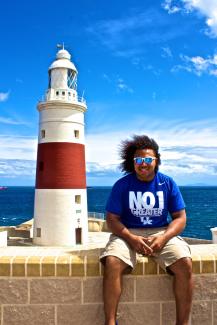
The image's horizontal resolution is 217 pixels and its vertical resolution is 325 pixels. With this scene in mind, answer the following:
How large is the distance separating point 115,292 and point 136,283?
32 centimetres

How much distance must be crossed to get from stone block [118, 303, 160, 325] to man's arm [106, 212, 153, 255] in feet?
1.87

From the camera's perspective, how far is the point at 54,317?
12.3ft

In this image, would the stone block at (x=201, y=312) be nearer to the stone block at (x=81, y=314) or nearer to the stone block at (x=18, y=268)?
the stone block at (x=81, y=314)

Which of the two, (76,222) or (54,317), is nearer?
(54,317)

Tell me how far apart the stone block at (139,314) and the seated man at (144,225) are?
275mm

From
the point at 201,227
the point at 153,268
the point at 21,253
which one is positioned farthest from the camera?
the point at 201,227

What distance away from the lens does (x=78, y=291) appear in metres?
3.74

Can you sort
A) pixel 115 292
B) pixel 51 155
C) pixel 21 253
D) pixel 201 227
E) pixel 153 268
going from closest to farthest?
pixel 115 292 → pixel 153 268 → pixel 21 253 → pixel 51 155 → pixel 201 227

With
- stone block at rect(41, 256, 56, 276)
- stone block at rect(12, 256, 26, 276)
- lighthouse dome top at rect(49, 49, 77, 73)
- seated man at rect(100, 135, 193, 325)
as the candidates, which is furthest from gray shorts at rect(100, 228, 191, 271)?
lighthouse dome top at rect(49, 49, 77, 73)

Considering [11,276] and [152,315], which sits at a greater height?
[11,276]

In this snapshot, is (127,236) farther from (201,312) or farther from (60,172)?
(60,172)

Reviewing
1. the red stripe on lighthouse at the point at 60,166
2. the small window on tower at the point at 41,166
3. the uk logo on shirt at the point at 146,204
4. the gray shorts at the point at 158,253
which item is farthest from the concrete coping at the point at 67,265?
the small window on tower at the point at 41,166

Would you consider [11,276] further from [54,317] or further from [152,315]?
[152,315]

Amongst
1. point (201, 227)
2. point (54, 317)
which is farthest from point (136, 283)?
point (201, 227)
